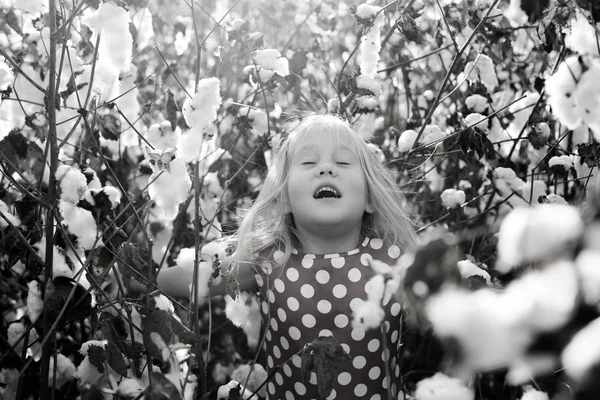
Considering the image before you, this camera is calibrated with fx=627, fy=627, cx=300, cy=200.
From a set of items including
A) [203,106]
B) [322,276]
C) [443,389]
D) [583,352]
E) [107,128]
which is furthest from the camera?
[322,276]

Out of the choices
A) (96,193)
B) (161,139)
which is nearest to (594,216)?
(96,193)

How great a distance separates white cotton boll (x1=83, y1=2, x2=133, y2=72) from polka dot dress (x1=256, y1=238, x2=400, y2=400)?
67cm

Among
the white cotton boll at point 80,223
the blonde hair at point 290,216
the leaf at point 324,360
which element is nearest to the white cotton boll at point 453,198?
the blonde hair at point 290,216

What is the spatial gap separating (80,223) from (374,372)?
81 cm

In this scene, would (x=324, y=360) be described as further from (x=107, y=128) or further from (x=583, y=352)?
(x=107, y=128)

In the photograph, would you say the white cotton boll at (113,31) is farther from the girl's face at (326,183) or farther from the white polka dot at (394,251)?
the white polka dot at (394,251)

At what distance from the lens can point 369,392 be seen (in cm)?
158

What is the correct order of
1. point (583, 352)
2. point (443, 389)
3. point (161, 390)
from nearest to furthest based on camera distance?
point (583, 352) → point (443, 389) → point (161, 390)

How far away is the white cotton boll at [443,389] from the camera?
638mm

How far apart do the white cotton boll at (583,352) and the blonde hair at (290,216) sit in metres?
1.23

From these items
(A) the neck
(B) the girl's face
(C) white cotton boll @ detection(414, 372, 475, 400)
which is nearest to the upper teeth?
(B) the girl's face

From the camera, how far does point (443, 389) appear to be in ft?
2.12

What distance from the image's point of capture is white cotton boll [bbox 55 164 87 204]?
1.21 m

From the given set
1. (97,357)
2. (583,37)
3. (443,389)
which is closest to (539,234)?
(443,389)
